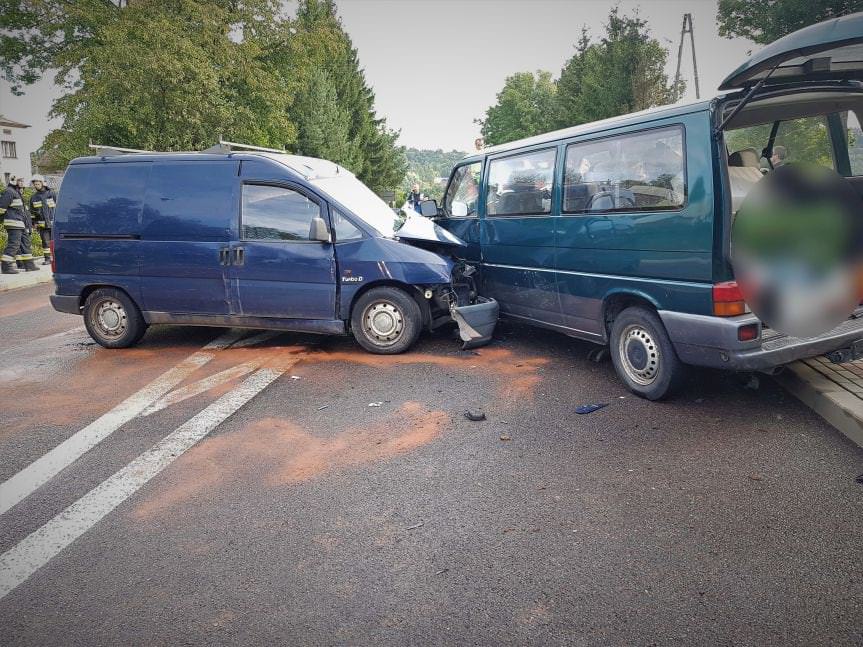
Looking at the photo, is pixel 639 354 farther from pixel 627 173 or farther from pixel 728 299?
pixel 627 173

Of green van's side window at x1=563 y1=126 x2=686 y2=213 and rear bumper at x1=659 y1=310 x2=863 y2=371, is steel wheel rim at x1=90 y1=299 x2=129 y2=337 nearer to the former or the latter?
green van's side window at x1=563 y1=126 x2=686 y2=213

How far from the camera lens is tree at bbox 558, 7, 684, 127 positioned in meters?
28.7

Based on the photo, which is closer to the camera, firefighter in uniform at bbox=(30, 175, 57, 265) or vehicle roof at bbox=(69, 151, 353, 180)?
vehicle roof at bbox=(69, 151, 353, 180)

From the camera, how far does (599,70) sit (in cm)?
2956

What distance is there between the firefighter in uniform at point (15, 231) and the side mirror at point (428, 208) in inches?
471

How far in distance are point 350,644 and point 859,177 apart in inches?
218

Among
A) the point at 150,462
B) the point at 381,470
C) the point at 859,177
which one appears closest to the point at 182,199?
the point at 150,462

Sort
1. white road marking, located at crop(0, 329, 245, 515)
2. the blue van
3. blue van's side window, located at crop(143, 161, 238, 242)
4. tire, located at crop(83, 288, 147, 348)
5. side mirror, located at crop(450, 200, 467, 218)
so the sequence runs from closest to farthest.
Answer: white road marking, located at crop(0, 329, 245, 515), the blue van, blue van's side window, located at crop(143, 161, 238, 242), tire, located at crop(83, 288, 147, 348), side mirror, located at crop(450, 200, 467, 218)

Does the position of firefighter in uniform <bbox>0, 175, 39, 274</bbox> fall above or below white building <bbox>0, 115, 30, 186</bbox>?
below

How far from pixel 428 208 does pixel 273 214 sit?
189 centimetres

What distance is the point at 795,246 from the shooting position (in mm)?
4473

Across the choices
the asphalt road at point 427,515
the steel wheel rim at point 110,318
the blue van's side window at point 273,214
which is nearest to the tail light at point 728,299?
the asphalt road at point 427,515

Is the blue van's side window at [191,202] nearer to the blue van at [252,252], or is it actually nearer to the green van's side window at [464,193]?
the blue van at [252,252]

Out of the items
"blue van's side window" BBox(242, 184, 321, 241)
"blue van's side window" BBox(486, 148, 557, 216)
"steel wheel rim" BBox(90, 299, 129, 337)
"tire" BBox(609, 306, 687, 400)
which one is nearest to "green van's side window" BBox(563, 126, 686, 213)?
"blue van's side window" BBox(486, 148, 557, 216)
